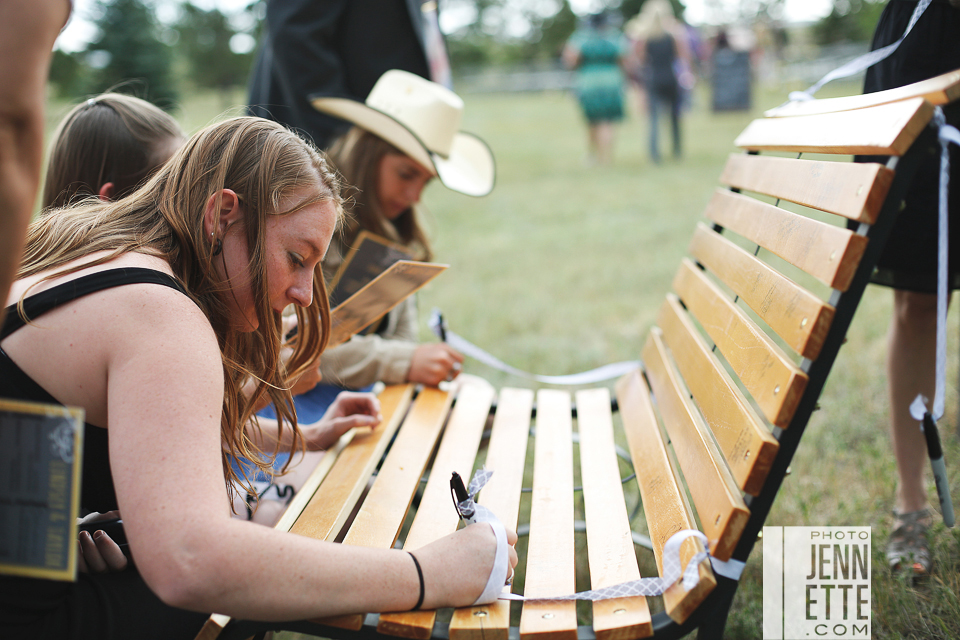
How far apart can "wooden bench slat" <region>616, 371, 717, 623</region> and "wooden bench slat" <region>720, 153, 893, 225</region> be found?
632 millimetres

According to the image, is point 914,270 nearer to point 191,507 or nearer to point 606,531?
point 606,531

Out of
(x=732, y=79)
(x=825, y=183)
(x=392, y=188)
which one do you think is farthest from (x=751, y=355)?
(x=732, y=79)

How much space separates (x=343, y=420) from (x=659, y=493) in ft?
2.75

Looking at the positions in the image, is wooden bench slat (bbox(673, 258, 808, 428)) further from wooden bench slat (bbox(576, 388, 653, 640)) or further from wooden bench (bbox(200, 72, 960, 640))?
wooden bench slat (bbox(576, 388, 653, 640))

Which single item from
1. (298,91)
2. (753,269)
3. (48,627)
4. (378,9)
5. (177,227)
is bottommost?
(48,627)

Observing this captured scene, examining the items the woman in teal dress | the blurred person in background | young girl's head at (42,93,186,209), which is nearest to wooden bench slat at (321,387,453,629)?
young girl's head at (42,93,186,209)

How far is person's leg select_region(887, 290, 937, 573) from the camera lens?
2006mm

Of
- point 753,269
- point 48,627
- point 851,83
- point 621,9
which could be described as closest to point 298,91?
point 753,269

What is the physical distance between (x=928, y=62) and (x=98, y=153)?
7.28 feet

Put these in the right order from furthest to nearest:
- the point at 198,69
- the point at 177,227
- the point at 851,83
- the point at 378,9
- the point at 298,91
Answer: the point at 198,69, the point at 851,83, the point at 378,9, the point at 298,91, the point at 177,227

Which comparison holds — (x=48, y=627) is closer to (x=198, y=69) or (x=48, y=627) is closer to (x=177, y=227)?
(x=177, y=227)

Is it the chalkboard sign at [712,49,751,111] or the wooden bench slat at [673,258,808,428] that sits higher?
the chalkboard sign at [712,49,751,111]

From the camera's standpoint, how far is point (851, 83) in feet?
55.8

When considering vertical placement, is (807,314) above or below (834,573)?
above
